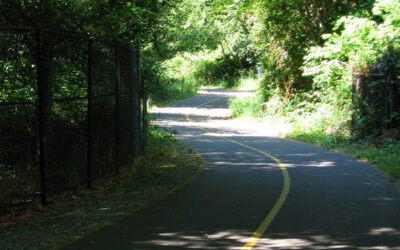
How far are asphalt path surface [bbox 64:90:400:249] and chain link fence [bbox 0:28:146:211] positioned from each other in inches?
71.6

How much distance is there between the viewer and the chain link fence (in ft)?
27.2

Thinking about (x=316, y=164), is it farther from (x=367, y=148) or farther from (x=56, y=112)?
(x=56, y=112)

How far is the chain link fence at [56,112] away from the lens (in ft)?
27.2

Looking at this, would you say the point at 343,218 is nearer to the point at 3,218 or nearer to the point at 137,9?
the point at 3,218

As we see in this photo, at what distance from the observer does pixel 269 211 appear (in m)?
8.42

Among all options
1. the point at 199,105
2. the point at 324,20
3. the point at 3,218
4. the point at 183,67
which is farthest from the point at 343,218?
the point at 183,67

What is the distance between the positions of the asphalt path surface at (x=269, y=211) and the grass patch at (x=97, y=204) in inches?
14.2

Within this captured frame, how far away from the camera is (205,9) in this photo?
2858cm

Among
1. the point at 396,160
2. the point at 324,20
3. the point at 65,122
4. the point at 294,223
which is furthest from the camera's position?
the point at 324,20

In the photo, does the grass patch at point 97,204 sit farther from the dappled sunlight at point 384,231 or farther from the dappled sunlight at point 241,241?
the dappled sunlight at point 384,231

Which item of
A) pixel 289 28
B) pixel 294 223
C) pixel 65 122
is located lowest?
pixel 294 223

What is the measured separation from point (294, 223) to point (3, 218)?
172 inches

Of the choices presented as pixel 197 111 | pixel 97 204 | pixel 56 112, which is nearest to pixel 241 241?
pixel 97 204

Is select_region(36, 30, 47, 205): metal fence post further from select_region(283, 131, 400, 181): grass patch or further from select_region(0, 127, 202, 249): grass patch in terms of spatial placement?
select_region(283, 131, 400, 181): grass patch
